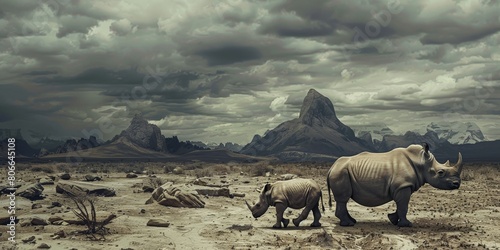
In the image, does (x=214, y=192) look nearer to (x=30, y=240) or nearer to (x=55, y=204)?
(x=55, y=204)

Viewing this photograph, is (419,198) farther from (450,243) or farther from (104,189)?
(104,189)

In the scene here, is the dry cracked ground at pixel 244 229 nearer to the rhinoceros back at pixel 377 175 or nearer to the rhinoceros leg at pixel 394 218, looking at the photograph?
the rhinoceros leg at pixel 394 218

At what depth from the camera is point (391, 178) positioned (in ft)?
60.7

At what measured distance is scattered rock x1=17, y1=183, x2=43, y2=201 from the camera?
26.7m

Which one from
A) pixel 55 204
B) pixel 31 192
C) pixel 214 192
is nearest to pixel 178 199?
pixel 214 192

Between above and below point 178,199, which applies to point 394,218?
below

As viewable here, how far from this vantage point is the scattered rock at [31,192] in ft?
87.6

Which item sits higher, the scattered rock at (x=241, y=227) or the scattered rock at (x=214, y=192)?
the scattered rock at (x=214, y=192)

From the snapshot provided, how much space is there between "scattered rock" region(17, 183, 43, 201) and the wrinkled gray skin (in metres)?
17.7

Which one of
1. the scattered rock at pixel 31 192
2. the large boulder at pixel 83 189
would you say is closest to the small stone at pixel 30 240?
the scattered rock at pixel 31 192

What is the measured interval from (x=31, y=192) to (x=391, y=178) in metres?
20.2

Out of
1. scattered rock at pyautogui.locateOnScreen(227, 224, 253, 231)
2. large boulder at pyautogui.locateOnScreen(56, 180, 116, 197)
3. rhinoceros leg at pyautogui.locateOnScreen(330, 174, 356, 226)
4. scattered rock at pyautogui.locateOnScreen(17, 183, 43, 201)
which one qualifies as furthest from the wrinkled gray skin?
scattered rock at pyautogui.locateOnScreen(17, 183, 43, 201)

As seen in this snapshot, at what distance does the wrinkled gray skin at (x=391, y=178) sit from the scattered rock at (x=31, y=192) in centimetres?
1768

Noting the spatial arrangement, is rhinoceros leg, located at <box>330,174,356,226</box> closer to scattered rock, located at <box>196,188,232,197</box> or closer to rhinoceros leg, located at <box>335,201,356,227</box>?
rhinoceros leg, located at <box>335,201,356,227</box>
